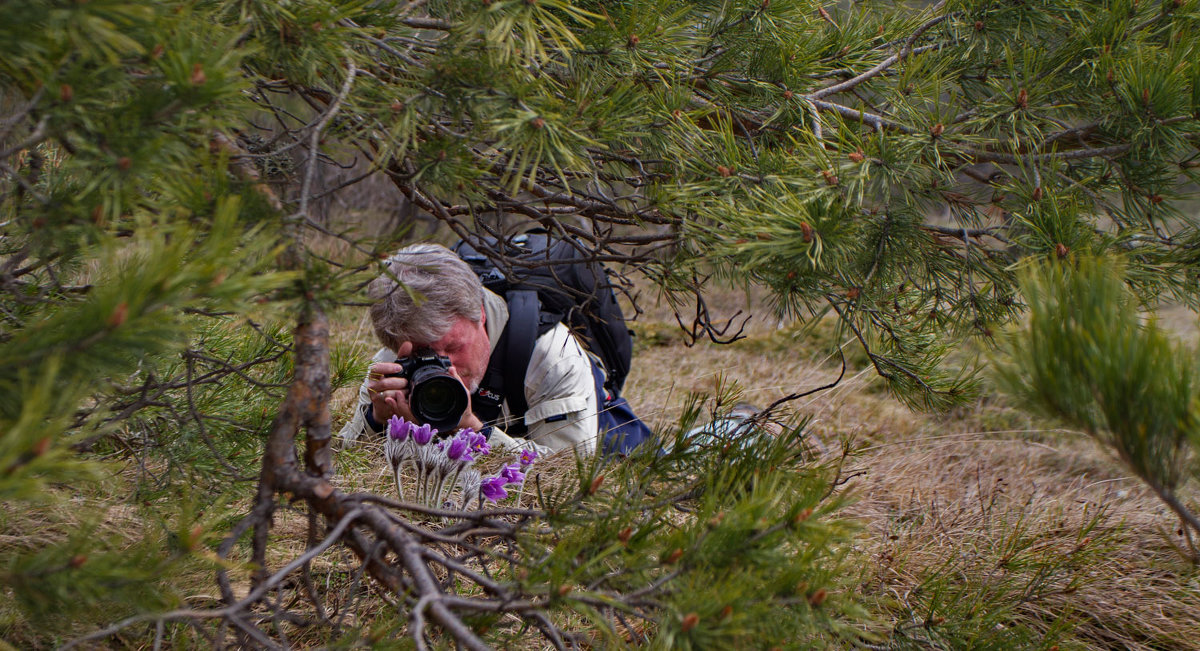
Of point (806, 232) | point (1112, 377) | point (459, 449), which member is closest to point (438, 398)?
point (459, 449)

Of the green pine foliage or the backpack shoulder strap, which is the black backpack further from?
the green pine foliage

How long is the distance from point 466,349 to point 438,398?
36 cm

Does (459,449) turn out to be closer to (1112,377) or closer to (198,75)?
(198,75)

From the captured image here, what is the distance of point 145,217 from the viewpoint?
0.82 meters

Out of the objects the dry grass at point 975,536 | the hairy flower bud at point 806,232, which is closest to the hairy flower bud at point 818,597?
the dry grass at point 975,536

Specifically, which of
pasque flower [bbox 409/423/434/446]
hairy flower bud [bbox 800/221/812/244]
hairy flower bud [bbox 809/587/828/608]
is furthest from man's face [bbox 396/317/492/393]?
hairy flower bud [bbox 809/587/828/608]

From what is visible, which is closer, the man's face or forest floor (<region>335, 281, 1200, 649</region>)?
forest floor (<region>335, 281, 1200, 649</region>)

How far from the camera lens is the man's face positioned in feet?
7.36

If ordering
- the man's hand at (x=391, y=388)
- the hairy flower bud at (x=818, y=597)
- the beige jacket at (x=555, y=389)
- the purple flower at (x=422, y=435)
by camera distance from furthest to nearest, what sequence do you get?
the beige jacket at (x=555, y=389) < the man's hand at (x=391, y=388) < the purple flower at (x=422, y=435) < the hairy flower bud at (x=818, y=597)

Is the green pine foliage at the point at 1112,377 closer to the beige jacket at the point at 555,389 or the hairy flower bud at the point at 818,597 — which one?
the hairy flower bud at the point at 818,597

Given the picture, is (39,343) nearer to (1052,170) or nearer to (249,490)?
(249,490)

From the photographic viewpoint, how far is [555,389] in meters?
2.41

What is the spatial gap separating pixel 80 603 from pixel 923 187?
4.33 ft

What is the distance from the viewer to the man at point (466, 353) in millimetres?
2129
